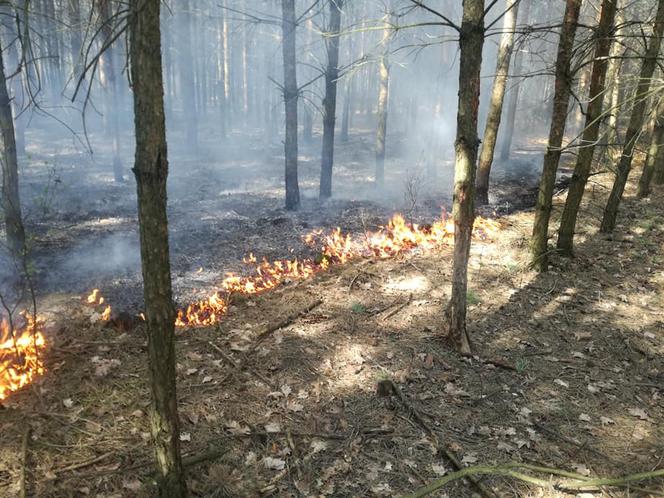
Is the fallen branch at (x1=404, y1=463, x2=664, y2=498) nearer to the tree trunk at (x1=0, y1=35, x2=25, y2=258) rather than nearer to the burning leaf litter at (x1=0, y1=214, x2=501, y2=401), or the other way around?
the burning leaf litter at (x1=0, y1=214, x2=501, y2=401)

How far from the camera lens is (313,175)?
79.7 feet

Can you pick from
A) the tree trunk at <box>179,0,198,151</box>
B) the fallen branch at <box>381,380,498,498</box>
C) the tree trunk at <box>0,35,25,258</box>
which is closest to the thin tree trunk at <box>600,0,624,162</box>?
the fallen branch at <box>381,380,498,498</box>

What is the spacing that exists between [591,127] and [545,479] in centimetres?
676

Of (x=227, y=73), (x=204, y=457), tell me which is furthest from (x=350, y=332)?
(x=227, y=73)

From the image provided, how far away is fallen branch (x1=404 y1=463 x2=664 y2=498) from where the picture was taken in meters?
4.00

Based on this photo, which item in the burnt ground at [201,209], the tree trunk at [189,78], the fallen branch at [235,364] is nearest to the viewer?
the fallen branch at [235,364]

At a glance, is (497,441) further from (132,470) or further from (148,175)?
(148,175)

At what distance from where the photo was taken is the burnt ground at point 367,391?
4.36 meters

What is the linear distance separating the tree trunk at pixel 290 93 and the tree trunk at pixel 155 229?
1259cm

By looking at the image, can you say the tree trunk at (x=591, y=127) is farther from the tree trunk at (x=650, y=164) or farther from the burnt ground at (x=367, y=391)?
the tree trunk at (x=650, y=164)

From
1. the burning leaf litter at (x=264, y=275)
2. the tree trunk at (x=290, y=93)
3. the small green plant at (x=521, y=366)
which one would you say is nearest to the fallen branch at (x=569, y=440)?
the small green plant at (x=521, y=366)

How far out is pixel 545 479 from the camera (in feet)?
14.3

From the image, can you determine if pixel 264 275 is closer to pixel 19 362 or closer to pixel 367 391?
pixel 367 391

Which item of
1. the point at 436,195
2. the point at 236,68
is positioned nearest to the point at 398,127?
the point at 236,68
